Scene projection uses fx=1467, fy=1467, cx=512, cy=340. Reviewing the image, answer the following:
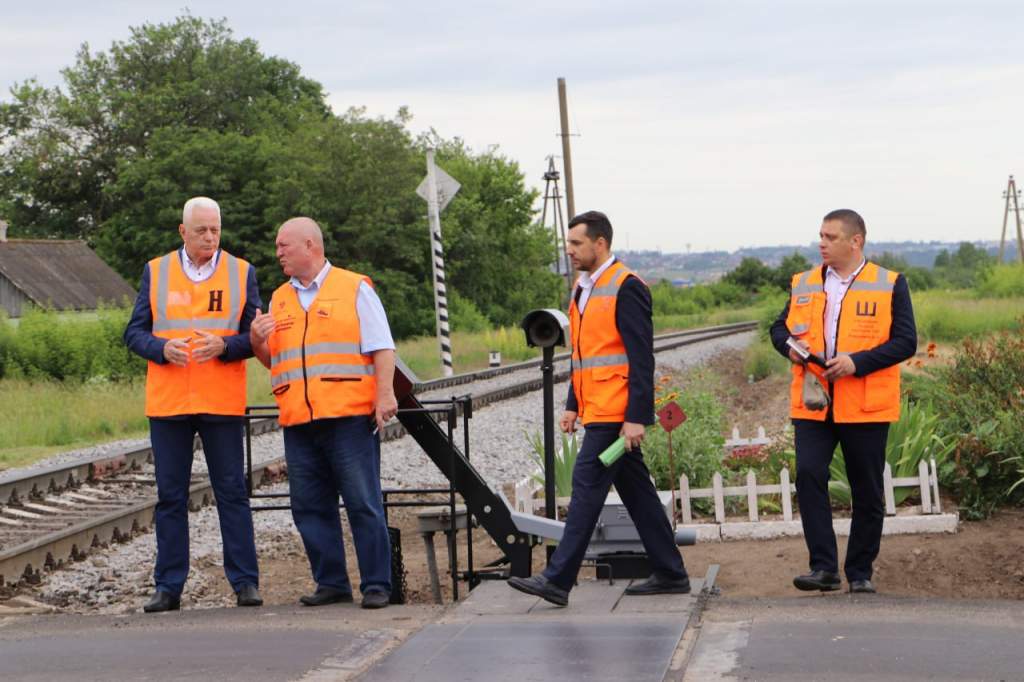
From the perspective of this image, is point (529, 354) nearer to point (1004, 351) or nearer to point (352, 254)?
point (352, 254)

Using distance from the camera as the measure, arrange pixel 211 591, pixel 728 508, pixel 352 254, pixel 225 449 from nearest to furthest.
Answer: pixel 225 449
pixel 211 591
pixel 728 508
pixel 352 254

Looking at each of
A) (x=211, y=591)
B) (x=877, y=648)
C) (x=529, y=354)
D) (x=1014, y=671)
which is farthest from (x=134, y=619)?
(x=529, y=354)

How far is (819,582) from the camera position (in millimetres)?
7500

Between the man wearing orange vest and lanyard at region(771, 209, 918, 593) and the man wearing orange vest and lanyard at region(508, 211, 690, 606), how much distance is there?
2.80 ft

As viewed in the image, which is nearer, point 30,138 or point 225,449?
point 225,449

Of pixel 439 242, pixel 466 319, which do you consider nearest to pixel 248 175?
pixel 466 319

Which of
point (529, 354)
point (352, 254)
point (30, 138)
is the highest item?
point (30, 138)

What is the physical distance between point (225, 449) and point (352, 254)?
146 feet

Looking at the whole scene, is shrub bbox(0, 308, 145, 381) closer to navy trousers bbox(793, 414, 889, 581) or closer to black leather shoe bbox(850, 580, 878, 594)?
navy trousers bbox(793, 414, 889, 581)

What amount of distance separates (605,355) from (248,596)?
2.29 m

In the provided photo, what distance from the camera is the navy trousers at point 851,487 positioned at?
7504 mm

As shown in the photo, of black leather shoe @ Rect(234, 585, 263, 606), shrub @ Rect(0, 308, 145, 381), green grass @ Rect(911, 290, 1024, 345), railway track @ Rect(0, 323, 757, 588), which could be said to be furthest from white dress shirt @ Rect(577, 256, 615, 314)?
shrub @ Rect(0, 308, 145, 381)

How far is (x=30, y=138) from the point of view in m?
73.2

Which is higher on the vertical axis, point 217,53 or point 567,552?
point 217,53
